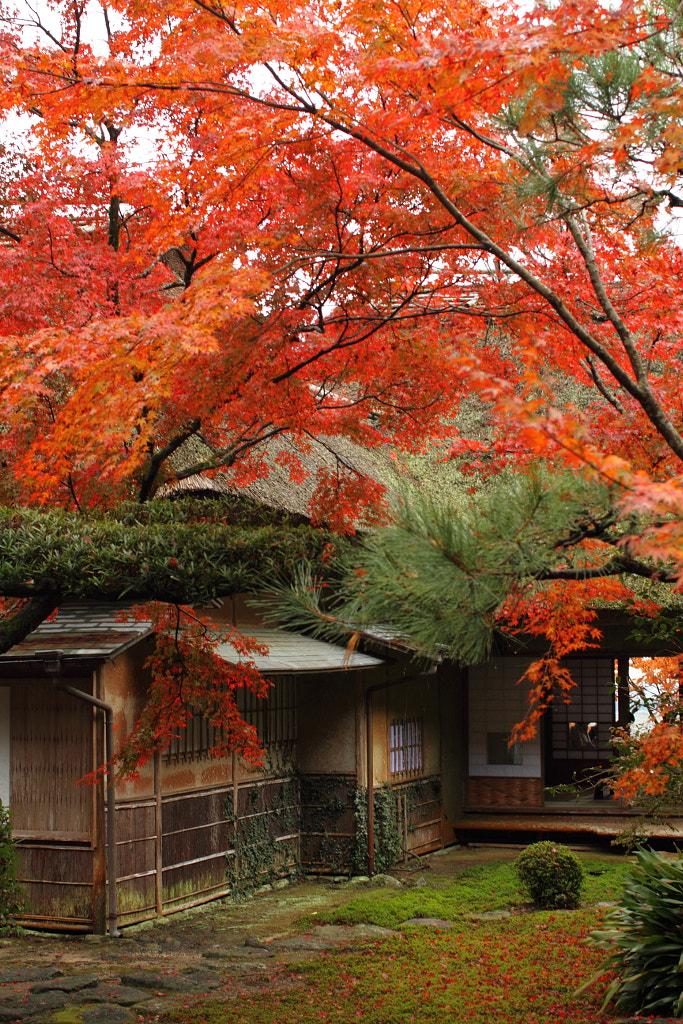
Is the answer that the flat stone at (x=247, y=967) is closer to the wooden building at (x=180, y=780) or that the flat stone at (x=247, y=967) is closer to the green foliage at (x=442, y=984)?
the green foliage at (x=442, y=984)

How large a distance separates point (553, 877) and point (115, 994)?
5.01 metres

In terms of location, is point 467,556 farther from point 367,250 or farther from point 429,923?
point 429,923

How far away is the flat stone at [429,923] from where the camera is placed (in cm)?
969

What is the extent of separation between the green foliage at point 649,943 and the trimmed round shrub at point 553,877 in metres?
2.83

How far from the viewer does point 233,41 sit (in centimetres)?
586

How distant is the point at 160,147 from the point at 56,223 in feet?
4.27

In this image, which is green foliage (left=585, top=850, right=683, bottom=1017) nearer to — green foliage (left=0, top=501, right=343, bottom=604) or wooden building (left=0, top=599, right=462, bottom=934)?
green foliage (left=0, top=501, right=343, bottom=604)

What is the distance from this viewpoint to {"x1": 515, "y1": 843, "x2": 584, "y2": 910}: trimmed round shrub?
1033cm

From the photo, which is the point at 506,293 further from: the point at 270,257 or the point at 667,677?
the point at 667,677

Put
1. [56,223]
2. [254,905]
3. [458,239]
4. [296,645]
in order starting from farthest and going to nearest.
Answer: [296,645]
[254,905]
[56,223]
[458,239]

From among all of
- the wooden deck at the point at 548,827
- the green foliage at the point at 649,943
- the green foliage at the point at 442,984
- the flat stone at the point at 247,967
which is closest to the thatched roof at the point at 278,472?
the green foliage at the point at 649,943

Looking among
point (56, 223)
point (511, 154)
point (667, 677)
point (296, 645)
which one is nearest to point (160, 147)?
point (56, 223)

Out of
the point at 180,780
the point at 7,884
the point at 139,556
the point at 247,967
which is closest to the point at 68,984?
the point at 247,967

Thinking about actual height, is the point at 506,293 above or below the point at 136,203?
below
